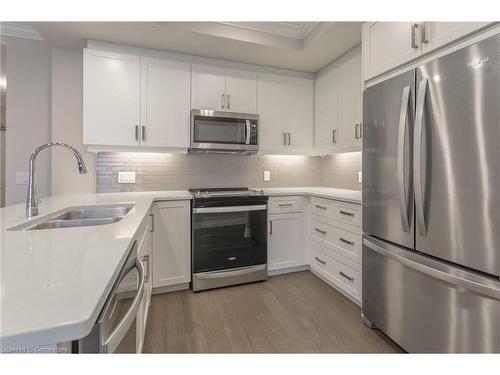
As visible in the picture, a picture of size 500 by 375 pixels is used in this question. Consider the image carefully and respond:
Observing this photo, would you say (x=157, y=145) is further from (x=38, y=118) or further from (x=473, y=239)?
(x=473, y=239)

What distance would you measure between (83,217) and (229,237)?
1.24 metres

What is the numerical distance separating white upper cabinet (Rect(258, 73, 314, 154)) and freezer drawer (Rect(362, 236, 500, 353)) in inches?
61.2

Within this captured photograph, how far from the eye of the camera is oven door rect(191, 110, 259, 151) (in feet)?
8.57

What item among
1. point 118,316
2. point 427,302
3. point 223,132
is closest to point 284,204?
point 223,132

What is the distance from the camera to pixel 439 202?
1345mm

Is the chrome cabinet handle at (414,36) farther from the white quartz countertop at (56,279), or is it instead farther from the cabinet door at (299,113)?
the white quartz countertop at (56,279)

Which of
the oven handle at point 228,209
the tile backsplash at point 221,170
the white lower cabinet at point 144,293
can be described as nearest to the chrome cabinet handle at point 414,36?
the tile backsplash at point 221,170

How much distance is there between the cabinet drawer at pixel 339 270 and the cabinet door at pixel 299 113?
1.25m

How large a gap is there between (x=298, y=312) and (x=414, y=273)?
970mm

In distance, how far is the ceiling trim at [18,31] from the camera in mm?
2447

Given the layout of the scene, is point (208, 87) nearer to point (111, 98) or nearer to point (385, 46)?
point (111, 98)

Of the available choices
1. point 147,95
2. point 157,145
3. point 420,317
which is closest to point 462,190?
point 420,317

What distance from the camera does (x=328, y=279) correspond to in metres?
2.56

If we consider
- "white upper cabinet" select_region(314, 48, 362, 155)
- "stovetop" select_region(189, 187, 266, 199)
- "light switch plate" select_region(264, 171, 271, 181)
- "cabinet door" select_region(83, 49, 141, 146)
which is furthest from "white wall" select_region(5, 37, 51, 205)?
"white upper cabinet" select_region(314, 48, 362, 155)
